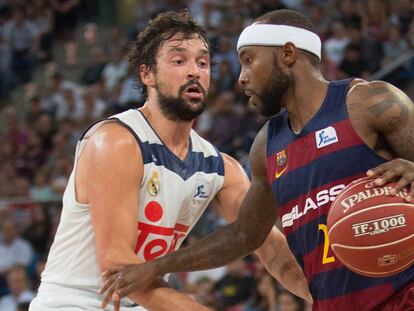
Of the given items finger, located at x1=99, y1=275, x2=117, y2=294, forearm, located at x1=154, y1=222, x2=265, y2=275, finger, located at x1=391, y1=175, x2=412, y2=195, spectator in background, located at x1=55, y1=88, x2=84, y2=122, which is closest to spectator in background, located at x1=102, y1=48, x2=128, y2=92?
spectator in background, located at x1=55, y1=88, x2=84, y2=122

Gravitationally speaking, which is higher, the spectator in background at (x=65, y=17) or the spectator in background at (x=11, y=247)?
the spectator in background at (x=65, y=17)

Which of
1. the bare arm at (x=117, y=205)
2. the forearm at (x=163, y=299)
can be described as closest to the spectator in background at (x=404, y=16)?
the bare arm at (x=117, y=205)

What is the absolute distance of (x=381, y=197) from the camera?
3893 millimetres

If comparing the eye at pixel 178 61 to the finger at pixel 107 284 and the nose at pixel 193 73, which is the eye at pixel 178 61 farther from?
the finger at pixel 107 284

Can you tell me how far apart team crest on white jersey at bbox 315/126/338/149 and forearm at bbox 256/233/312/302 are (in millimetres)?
1111

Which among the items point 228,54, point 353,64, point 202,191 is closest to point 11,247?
point 228,54

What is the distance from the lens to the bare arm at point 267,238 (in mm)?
5316

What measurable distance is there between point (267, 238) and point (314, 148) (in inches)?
46.2

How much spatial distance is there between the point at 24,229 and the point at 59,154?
150 centimetres

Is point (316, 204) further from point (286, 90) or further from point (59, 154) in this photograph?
point (59, 154)

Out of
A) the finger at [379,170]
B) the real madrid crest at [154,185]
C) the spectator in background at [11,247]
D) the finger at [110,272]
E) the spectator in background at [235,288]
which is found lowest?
the spectator in background at [11,247]

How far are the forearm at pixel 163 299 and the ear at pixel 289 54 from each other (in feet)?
4.18

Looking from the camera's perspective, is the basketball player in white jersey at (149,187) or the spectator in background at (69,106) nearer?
the basketball player in white jersey at (149,187)

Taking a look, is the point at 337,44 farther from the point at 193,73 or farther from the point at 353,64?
the point at 193,73
